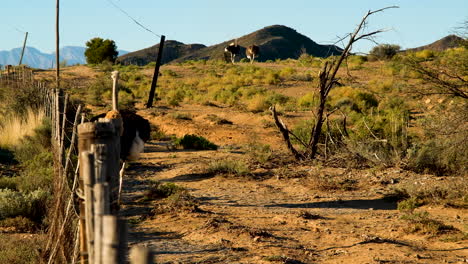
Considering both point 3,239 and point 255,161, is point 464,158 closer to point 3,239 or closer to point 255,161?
point 255,161

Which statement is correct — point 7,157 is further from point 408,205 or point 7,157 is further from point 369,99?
point 369,99

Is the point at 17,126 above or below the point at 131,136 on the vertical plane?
below

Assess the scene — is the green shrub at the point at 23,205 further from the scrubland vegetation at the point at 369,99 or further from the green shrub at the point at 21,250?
the scrubland vegetation at the point at 369,99

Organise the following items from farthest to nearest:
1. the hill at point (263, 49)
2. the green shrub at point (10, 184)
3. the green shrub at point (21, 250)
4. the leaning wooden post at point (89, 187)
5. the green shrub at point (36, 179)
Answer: the hill at point (263, 49)
the green shrub at point (10, 184)
the green shrub at point (36, 179)
the green shrub at point (21, 250)
the leaning wooden post at point (89, 187)

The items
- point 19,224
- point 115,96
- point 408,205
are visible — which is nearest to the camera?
point 115,96

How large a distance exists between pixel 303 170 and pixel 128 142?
4705mm

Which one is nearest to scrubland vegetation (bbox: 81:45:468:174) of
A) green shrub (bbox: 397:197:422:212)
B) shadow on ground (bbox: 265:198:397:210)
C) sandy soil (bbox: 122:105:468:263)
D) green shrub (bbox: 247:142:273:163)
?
sandy soil (bbox: 122:105:468:263)

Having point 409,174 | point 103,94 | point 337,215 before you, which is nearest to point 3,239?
point 337,215

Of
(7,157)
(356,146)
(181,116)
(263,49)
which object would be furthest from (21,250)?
(263,49)

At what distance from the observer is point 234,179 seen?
10977 mm

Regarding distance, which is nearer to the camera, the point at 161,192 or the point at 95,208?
the point at 95,208

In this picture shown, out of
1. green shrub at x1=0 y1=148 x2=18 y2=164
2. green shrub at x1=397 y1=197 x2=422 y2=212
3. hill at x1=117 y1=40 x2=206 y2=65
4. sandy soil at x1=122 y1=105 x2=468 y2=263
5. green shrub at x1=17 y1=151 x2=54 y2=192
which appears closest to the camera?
sandy soil at x1=122 y1=105 x2=468 y2=263

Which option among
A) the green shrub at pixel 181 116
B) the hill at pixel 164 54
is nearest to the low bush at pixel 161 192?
the green shrub at pixel 181 116

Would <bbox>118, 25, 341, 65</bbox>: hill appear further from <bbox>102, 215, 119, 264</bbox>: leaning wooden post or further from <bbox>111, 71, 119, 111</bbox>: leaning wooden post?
<bbox>102, 215, 119, 264</bbox>: leaning wooden post
